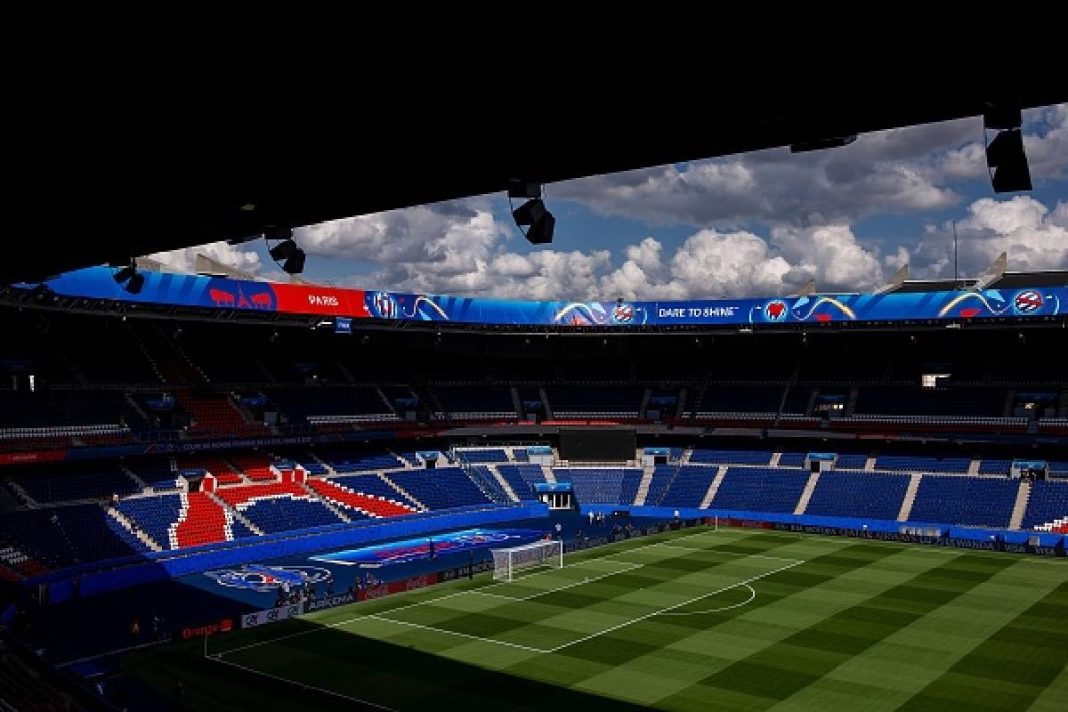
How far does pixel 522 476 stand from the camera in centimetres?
6981

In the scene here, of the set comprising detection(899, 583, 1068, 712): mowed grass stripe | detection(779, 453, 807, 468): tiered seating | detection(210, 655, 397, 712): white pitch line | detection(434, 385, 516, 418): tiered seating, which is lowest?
detection(899, 583, 1068, 712): mowed grass stripe

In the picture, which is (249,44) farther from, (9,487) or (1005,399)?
(1005,399)

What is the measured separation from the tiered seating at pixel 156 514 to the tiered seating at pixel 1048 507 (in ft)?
155

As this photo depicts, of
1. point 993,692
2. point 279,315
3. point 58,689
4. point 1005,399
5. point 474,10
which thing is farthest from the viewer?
point 1005,399

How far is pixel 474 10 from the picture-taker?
7.50 meters

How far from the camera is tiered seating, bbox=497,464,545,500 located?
68125mm

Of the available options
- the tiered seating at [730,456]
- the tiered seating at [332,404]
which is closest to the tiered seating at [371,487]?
the tiered seating at [332,404]

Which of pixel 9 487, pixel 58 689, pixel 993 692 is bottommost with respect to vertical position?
pixel 993 692

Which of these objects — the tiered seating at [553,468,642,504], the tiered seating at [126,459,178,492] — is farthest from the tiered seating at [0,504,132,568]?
the tiered seating at [553,468,642,504]

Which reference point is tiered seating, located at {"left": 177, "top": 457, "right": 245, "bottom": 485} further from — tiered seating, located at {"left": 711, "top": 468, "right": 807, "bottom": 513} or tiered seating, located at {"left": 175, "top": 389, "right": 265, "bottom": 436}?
tiered seating, located at {"left": 711, "top": 468, "right": 807, "bottom": 513}

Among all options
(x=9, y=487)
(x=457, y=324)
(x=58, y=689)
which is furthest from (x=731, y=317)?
(x=58, y=689)

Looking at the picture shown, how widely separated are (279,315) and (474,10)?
53.5 metres

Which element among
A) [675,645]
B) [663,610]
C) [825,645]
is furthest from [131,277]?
[825,645]

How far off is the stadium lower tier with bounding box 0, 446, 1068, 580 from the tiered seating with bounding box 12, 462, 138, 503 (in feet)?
0.27
